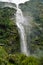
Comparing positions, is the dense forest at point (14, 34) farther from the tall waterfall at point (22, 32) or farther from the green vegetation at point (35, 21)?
the tall waterfall at point (22, 32)

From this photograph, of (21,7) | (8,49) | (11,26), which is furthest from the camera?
(21,7)

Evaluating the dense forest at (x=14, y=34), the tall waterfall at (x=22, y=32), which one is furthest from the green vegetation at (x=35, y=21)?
the tall waterfall at (x=22, y=32)

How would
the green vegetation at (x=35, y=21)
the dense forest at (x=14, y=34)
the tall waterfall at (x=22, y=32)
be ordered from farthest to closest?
the green vegetation at (x=35, y=21) < the tall waterfall at (x=22, y=32) < the dense forest at (x=14, y=34)

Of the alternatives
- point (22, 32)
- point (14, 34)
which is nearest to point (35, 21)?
point (22, 32)

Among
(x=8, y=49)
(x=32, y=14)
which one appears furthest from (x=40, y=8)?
(x=8, y=49)

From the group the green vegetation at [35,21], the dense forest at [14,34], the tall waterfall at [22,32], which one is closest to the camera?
the dense forest at [14,34]

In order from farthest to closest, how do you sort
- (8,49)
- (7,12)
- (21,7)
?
1. (21,7)
2. (7,12)
3. (8,49)

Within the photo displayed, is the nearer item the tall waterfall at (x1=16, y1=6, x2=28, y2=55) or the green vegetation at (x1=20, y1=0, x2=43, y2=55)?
the tall waterfall at (x1=16, y1=6, x2=28, y2=55)

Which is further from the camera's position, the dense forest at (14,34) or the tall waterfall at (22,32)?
the tall waterfall at (22,32)

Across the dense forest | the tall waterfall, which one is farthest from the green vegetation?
the tall waterfall

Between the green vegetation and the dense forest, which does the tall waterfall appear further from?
the green vegetation

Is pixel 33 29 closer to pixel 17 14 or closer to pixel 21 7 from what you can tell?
pixel 17 14
